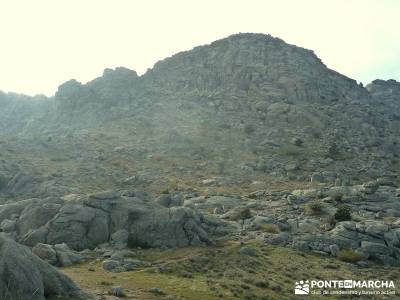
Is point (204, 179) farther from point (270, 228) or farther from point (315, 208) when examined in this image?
point (270, 228)

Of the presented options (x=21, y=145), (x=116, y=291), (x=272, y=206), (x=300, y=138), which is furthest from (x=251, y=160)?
(x=116, y=291)

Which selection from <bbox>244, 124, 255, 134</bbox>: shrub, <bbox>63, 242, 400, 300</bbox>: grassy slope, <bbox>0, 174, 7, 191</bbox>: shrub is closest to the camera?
<bbox>63, 242, 400, 300</bbox>: grassy slope

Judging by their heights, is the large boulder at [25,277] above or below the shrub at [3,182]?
below

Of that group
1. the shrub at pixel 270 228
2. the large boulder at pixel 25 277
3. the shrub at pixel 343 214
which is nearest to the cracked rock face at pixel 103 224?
the shrub at pixel 270 228

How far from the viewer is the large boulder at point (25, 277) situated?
21.1 metres

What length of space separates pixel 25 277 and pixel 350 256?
26316 mm

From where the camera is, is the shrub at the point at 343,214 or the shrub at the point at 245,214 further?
the shrub at the point at 245,214

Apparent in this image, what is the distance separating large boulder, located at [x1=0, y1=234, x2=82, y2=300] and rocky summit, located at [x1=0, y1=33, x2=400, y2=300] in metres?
0.07

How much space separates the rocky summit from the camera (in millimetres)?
33500

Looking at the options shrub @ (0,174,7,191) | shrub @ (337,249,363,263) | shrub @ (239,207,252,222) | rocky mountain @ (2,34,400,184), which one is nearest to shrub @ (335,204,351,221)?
shrub @ (337,249,363,263)

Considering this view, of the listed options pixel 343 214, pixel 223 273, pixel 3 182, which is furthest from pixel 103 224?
pixel 3 182

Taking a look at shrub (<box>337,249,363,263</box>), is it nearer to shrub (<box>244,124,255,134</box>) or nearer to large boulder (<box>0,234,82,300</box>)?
large boulder (<box>0,234,82,300</box>)

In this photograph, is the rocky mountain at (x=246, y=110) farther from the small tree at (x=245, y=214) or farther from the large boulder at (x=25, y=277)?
the large boulder at (x=25, y=277)

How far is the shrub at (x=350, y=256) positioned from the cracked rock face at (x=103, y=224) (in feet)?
35.5
